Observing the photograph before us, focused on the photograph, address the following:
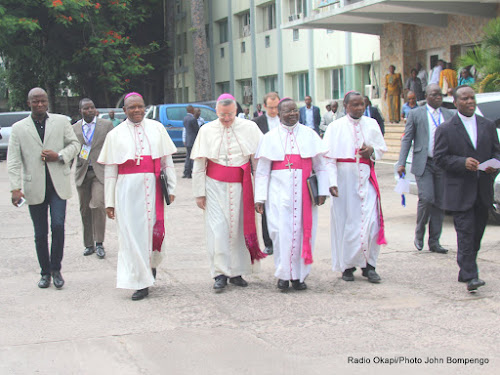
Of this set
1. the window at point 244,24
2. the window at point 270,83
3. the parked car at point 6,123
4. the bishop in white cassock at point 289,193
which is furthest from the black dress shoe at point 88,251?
the window at point 244,24

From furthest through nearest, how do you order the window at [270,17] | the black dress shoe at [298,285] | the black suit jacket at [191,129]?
the window at [270,17]
the black suit jacket at [191,129]
the black dress shoe at [298,285]

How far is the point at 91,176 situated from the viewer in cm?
899

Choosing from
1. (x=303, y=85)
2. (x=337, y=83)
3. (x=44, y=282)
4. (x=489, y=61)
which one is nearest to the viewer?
(x=44, y=282)

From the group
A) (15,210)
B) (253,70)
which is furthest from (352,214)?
(253,70)

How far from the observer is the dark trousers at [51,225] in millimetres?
7238

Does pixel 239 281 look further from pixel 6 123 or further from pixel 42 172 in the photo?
pixel 6 123

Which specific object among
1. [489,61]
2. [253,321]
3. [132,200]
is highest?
Result: [489,61]

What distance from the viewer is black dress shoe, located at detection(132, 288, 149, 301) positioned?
6746 mm

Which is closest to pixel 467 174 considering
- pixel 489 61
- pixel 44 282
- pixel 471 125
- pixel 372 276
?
pixel 471 125

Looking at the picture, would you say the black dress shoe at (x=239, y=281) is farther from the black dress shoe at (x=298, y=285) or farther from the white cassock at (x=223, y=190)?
the black dress shoe at (x=298, y=285)

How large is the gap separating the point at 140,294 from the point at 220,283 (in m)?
0.76

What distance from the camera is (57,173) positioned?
7.27 m

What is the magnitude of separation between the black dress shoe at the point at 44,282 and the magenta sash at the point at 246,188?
1.94m

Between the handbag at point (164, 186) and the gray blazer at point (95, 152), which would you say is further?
the gray blazer at point (95, 152)
